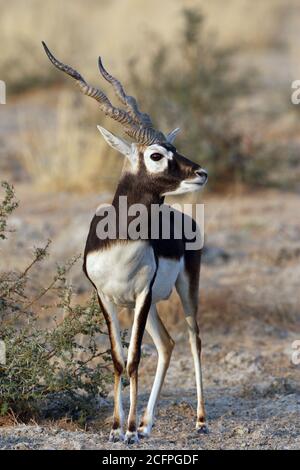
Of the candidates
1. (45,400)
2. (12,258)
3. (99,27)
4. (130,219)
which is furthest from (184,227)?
(99,27)

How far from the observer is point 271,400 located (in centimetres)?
630

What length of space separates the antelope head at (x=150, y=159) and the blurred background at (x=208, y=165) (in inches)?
58.4

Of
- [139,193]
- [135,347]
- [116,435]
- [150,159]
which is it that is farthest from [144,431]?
[150,159]

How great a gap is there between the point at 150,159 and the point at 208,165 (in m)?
7.32

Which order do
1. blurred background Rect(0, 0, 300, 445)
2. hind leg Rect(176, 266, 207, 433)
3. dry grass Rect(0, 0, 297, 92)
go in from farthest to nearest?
dry grass Rect(0, 0, 297, 92), blurred background Rect(0, 0, 300, 445), hind leg Rect(176, 266, 207, 433)

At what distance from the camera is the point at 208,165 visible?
487 inches

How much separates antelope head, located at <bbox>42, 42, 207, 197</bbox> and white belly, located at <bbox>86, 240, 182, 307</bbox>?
0.32 metres

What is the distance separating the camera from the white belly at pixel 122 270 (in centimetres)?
500

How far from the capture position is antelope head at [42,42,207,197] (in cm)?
507

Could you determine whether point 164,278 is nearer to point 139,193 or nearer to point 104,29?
point 139,193

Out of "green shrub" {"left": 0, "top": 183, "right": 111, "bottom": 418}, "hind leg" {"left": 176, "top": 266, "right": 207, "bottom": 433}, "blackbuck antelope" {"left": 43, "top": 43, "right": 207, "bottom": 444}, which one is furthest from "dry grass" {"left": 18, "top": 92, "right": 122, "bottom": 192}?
"blackbuck antelope" {"left": 43, "top": 43, "right": 207, "bottom": 444}

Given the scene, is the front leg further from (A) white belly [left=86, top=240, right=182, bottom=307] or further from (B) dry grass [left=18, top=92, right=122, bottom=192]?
(B) dry grass [left=18, top=92, right=122, bottom=192]

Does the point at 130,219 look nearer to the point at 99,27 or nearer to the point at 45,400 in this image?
the point at 45,400

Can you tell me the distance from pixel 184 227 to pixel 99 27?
19.3 m
